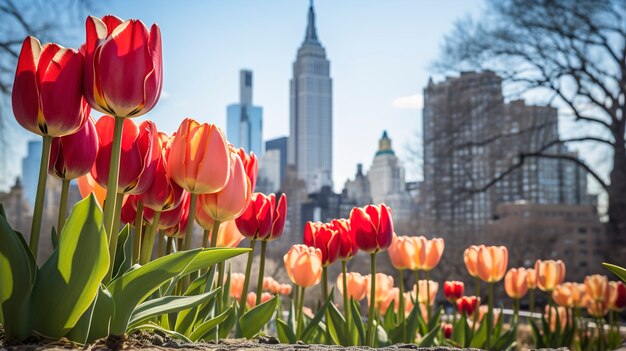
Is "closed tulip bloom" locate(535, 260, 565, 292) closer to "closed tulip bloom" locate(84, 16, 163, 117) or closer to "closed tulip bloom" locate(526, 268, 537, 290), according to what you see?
"closed tulip bloom" locate(526, 268, 537, 290)

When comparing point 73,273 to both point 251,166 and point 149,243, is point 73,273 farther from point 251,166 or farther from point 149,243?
point 251,166

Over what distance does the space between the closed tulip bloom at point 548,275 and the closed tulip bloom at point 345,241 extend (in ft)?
6.50

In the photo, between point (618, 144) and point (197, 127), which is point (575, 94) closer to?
point (618, 144)

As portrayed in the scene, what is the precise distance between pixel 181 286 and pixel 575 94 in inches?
518

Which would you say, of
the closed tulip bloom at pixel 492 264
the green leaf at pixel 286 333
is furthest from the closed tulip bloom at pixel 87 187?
the closed tulip bloom at pixel 492 264

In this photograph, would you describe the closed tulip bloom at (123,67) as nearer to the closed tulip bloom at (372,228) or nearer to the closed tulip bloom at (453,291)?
the closed tulip bloom at (372,228)

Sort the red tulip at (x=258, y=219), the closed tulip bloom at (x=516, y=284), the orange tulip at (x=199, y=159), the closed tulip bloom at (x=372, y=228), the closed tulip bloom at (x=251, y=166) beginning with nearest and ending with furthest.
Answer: the orange tulip at (x=199, y=159), the closed tulip bloom at (x=251, y=166), the red tulip at (x=258, y=219), the closed tulip bloom at (x=372, y=228), the closed tulip bloom at (x=516, y=284)

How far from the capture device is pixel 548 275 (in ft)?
11.5

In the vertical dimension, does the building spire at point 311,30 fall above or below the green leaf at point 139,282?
above

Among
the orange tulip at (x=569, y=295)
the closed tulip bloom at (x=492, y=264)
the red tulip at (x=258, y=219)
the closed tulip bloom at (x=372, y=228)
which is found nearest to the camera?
the red tulip at (x=258, y=219)

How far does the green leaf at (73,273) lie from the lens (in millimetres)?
755

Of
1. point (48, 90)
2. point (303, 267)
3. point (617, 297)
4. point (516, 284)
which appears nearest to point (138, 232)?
point (48, 90)

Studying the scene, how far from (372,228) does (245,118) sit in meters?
187

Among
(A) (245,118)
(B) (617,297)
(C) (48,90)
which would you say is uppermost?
(A) (245,118)
